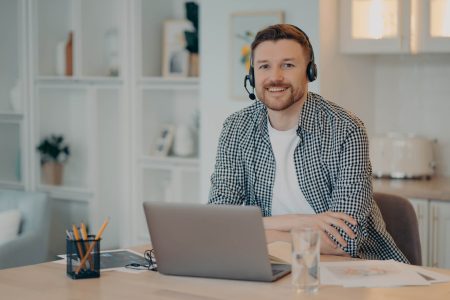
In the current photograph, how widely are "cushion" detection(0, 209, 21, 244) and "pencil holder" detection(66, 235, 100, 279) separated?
2.23 meters

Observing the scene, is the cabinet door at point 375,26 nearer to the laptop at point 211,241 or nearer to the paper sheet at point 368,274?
the paper sheet at point 368,274

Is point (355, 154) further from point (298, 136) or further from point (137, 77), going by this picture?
point (137, 77)

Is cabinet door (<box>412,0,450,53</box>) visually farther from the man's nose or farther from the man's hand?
the man's hand

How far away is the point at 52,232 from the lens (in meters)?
5.57

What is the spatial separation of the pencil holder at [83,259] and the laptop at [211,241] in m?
0.16

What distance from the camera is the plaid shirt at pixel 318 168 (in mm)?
2572

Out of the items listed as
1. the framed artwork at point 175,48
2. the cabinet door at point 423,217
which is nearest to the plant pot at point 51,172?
the framed artwork at point 175,48

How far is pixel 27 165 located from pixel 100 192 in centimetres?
60

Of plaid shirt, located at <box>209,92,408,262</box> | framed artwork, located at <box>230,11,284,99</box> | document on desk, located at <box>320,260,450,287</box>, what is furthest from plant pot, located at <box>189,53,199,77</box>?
document on desk, located at <box>320,260,450,287</box>

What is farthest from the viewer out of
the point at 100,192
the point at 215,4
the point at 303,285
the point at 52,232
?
the point at 52,232

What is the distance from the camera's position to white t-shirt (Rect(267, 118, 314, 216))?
8.88 ft

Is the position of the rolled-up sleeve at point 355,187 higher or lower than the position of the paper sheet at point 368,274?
higher

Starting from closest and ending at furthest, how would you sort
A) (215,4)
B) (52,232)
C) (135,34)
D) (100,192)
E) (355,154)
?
(355,154) < (215,4) < (135,34) < (100,192) < (52,232)

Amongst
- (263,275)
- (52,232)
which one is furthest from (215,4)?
(263,275)
